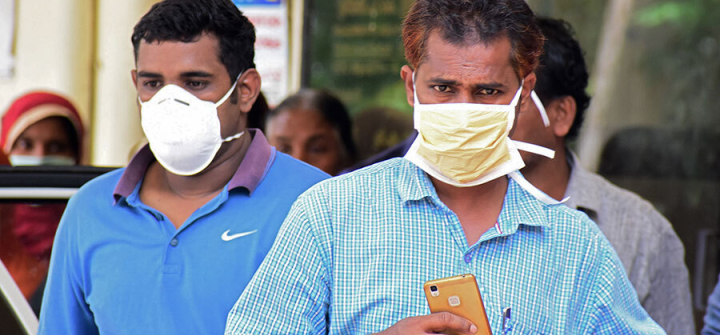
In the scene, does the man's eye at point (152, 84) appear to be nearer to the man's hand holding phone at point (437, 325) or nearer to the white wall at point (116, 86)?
the man's hand holding phone at point (437, 325)

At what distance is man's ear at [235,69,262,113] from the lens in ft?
9.01

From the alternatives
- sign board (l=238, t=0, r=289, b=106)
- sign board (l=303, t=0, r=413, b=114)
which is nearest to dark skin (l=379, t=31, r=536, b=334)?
sign board (l=303, t=0, r=413, b=114)

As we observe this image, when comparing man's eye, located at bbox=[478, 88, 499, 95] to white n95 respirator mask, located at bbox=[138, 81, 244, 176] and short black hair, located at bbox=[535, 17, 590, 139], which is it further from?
short black hair, located at bbox=[535, 17, 590, 139]

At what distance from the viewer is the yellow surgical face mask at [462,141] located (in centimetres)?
220

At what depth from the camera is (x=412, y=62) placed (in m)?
2.30

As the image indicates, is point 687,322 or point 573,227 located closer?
point 573,227

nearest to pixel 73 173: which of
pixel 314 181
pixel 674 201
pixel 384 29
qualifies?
pixel 314 181

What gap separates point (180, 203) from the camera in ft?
8.59

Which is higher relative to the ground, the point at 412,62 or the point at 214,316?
the point at 412,62

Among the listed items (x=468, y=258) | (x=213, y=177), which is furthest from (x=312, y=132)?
(x=468, y=258)

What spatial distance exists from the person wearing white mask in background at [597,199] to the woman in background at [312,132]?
5.24 ft

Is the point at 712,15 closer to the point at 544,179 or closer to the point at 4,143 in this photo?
the point at 544,179

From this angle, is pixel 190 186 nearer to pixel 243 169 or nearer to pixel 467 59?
pixel 243 169

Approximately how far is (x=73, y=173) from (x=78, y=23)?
3.52 metres
